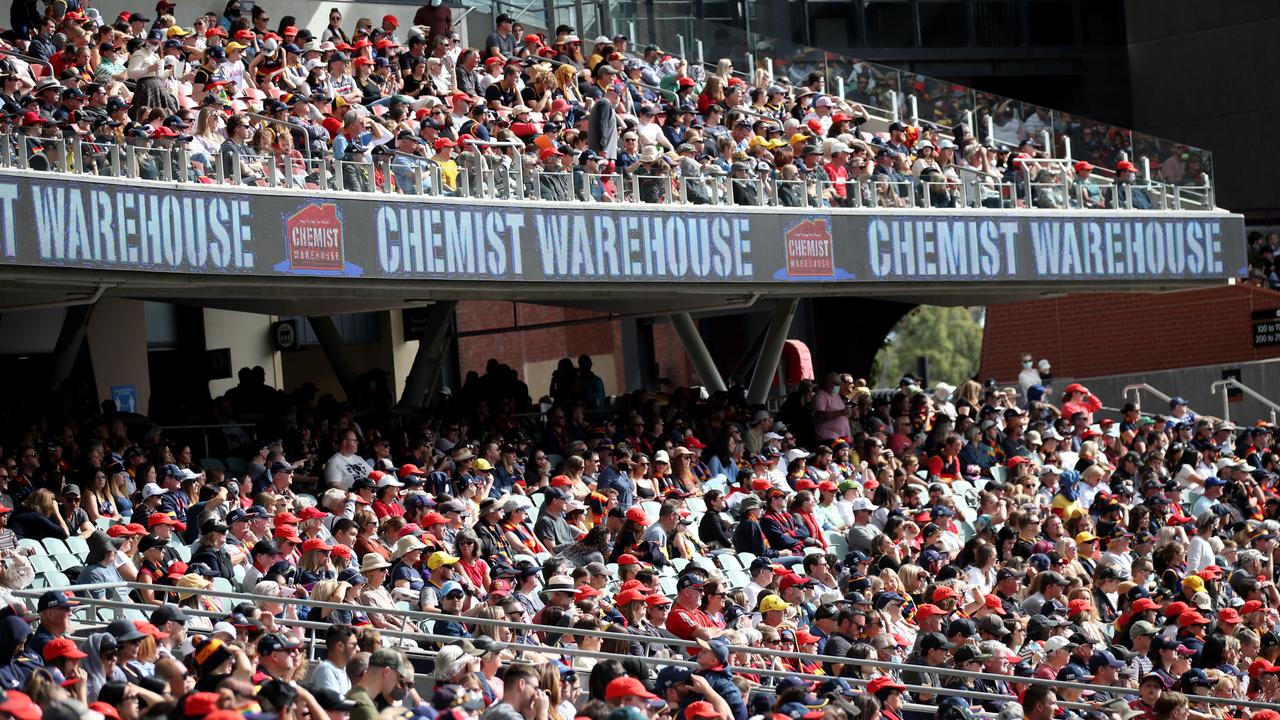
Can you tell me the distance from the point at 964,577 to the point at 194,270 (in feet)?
21.2

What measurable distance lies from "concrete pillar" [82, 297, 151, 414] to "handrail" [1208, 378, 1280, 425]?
13727mm

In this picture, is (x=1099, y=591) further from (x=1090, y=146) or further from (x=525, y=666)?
(x=1090, y=146)

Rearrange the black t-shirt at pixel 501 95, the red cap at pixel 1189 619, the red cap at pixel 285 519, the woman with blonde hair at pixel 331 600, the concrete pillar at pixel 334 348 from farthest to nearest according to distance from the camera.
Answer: the concrete pillar at pixel 334 348 → the black t-shirt at pixel 501 95 → the red cap at pixel 1189 619 → the red cap at pixel 285 519 → the woman with blonde hair at pixel 331 600

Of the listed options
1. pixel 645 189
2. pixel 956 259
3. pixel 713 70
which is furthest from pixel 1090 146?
pixel 645 189

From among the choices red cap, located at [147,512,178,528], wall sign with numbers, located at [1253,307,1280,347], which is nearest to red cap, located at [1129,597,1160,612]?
red cap, located at [147,512,178,528]

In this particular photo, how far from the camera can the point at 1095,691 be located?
11.3 metres

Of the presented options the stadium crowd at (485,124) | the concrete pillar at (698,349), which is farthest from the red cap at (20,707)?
the concrete pillar at (698,349)

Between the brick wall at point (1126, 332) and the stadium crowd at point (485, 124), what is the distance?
6445mm

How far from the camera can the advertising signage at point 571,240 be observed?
1465 centimetres

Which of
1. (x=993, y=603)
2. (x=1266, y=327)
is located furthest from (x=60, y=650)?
(x=1266, y=327)

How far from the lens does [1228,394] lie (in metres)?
26.4

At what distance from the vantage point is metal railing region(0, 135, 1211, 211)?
14703 millimetres

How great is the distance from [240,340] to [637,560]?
1126 cm

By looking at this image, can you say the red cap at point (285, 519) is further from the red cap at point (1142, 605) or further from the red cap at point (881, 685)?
the red cap at point (1142, 605)
